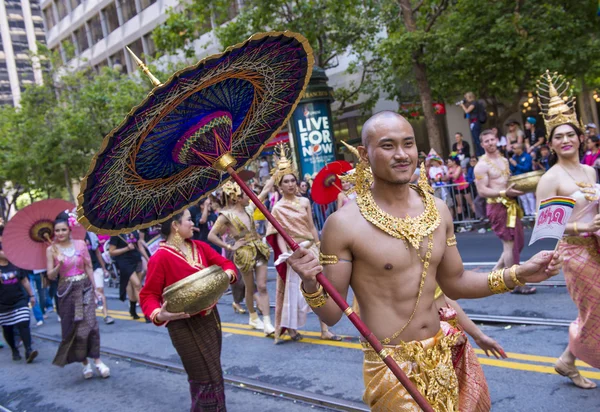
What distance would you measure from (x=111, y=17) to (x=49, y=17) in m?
11.7

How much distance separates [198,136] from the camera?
3211mm

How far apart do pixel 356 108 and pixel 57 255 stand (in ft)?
62.9

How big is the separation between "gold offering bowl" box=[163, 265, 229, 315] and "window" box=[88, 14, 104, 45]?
136ft

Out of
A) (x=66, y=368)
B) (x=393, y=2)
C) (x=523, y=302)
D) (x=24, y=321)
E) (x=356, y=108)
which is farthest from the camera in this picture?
(x=356, y=108)

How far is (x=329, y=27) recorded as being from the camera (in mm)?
20078

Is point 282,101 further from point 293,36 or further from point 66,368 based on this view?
point 66,368

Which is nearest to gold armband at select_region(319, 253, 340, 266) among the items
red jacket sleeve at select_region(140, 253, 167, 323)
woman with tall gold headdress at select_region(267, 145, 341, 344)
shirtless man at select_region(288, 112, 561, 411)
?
shirtless man at select_region(288, 112, 561, 411)

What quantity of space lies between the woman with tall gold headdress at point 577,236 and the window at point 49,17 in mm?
50441

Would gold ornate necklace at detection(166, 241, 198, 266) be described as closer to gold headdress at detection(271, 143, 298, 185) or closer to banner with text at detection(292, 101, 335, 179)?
gold headdress at detection(271, 143, 298, 185)

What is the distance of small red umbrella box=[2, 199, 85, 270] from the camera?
302 inches

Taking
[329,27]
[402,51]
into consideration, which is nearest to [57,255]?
[402,51]

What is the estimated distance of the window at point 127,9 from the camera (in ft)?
125

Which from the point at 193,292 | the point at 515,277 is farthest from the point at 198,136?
the point at 515,277

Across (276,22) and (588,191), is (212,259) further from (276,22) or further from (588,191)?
(276,22)
